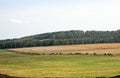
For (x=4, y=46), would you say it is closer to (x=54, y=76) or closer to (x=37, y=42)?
(x=37, y=42)

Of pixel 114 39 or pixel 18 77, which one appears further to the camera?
pixel 114 39

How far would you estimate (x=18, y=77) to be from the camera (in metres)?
36.8

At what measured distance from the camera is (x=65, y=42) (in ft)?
464

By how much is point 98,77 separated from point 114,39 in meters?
100

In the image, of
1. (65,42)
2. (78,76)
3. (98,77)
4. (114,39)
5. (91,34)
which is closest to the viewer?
(98,77)

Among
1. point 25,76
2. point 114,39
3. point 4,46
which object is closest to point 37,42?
point 4,46

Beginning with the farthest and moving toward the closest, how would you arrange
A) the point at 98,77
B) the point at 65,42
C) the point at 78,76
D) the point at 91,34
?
the point at 91,34 → the point at 65,42 → the point at 78,76 → the point at 98,77

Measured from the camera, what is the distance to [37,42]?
148375mm

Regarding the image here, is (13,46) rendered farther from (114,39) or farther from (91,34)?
(91,34)

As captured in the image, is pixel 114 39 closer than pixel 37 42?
Yes

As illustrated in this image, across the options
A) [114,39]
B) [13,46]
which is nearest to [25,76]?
[114,39]

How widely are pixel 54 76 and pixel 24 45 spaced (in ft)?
363

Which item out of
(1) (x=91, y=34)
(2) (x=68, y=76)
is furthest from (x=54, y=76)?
(1) (x=91, y=34)

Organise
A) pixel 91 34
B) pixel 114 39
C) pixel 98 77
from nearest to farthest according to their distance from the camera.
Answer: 1. pixel 98 77
2. pixel 114 39
3. pixel 91 34
